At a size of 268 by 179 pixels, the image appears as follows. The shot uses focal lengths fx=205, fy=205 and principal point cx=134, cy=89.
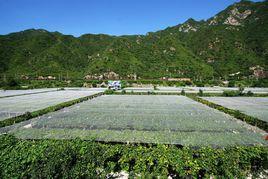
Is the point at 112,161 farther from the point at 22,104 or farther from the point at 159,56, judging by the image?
the point at 159,56

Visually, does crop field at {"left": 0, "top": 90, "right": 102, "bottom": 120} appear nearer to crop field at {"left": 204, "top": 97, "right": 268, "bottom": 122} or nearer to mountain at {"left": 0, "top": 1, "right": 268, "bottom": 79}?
crop field at {"left": 204, "top": 97, "right": 268, "bottom": 122}

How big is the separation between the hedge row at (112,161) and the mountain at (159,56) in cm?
9167

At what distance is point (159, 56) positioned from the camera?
117625 mm

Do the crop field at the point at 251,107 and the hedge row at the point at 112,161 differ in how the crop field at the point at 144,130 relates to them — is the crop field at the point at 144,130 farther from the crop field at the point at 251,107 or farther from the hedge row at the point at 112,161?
the crop field at the point at 251,107

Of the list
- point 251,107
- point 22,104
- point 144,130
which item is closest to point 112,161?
point 144,130

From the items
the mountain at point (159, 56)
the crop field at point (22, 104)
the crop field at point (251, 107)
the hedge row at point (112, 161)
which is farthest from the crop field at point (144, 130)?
the mountain at point (159, 56)

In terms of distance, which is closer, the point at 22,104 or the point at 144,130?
the point at 144,130

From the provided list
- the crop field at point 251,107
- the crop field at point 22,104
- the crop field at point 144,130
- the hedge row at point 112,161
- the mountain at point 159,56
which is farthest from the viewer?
the mountain at point 159,56

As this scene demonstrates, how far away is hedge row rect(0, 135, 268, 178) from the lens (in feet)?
21.0

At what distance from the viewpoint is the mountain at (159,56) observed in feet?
338

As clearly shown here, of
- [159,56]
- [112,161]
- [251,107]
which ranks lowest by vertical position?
[251,107]

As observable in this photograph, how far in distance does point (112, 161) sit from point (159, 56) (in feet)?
372

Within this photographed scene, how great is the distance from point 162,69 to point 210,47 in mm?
37289

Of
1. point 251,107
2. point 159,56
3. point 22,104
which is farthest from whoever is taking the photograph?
point 159,56
